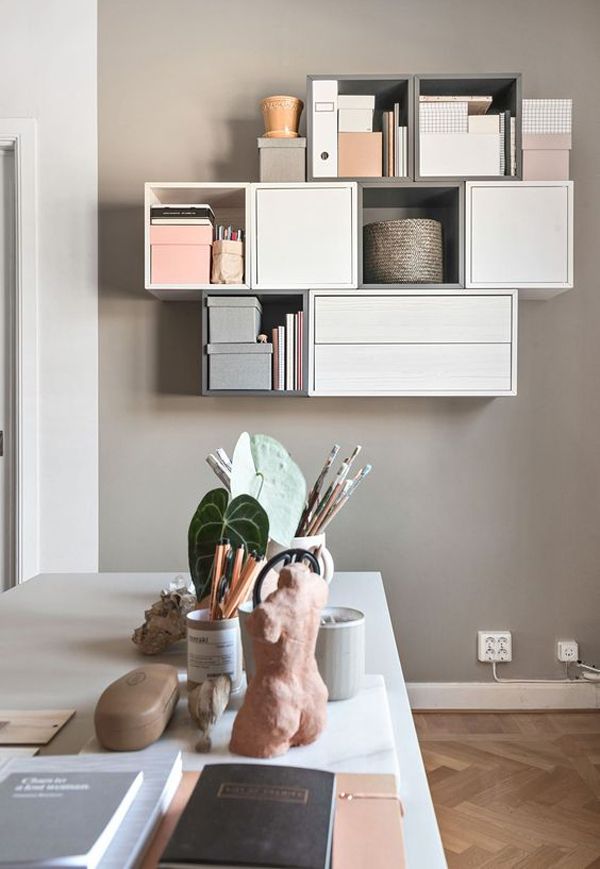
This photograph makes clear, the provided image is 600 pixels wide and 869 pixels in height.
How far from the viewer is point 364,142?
2.65 meters

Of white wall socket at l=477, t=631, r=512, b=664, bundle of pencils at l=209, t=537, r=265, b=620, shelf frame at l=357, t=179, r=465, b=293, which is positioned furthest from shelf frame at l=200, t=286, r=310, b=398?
bundle of pencils at l=209, t=537, r=265, b=620

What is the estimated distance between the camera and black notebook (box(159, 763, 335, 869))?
0.60 metres

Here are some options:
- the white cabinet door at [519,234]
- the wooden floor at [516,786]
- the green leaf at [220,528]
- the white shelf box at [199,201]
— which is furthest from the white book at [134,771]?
the white cabinet door at [519,234]

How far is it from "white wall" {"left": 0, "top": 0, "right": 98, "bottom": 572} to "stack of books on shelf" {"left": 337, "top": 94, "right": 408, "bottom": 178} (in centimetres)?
92

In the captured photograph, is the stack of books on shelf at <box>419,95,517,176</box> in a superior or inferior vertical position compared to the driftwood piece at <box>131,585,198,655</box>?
superior

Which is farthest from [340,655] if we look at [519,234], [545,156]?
[545,156]

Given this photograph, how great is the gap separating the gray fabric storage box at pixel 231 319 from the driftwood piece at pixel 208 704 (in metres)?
1.80

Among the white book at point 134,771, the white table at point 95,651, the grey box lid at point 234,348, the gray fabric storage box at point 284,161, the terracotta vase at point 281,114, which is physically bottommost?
the white table at point 95,651

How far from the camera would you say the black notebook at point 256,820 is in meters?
0.60

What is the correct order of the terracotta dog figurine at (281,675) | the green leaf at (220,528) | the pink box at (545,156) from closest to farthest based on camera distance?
1. the terracotta dog figurine at (281,675)
2. the green leaf at (220,528)
3. the pink box at (545,156)

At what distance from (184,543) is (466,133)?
5.52 ft

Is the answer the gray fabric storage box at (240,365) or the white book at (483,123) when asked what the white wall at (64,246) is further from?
the white book at (483,123)

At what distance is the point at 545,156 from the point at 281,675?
2.35 meters

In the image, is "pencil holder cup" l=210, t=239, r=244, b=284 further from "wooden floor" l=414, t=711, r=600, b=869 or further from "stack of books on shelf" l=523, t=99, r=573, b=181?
"wooden floor" l=414, t=711, r=600, b=869
